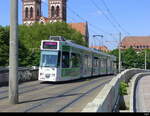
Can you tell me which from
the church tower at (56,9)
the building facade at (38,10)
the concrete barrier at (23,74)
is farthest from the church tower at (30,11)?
the concrete barrier at (23,74)

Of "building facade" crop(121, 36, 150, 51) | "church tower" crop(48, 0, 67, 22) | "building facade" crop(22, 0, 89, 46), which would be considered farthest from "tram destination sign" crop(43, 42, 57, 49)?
"building facade" crop(121, 36, 150, 51)

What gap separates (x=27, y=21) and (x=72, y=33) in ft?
A: 128

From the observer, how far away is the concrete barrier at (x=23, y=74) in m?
25.3

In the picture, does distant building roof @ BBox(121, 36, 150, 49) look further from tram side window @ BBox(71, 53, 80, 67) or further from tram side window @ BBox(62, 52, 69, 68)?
tram side window @ BBox(62, 52, 69, 68)

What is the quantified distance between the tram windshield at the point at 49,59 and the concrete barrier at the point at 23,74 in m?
2.72

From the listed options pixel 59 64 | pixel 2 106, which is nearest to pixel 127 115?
pixel 2 106

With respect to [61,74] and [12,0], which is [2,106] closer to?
[12,0]

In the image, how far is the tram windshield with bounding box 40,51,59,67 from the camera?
24703 millimetres

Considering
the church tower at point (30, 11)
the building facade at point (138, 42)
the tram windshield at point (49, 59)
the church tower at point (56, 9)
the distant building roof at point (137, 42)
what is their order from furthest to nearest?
1. the distant building roof at point (137, 42)
2. the building facade at point (138, 42)
3. the church tower at point (30, 11)
4. the church tower at point (56, 9)
5. the tram windshield at point (49, 59)

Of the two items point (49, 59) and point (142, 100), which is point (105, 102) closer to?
point (142, 100)

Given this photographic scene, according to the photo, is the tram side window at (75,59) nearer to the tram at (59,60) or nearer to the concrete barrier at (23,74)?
the tram at (59,60)

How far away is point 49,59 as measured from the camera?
24953mm

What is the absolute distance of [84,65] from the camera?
3112 centimetres

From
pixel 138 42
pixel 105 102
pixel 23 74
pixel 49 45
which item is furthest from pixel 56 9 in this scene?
pixel 105 102
